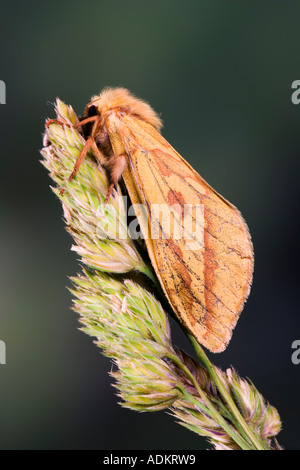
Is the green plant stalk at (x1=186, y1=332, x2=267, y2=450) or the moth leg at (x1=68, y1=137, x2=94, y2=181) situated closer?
the green plant stalk at (x1=186, y1=332, x2=267, y2=450)

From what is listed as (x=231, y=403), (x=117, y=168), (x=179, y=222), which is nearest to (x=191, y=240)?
(x=179, y=222)

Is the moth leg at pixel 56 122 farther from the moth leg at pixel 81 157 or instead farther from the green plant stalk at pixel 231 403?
the green plant stalk at pixel 231 403

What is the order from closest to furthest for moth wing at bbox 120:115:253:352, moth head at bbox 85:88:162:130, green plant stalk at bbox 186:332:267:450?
green plant stalk at bbox 186:332:267:450 → moth wing at bbox 120:115:253:352 → moth head at bbox 85:88:162:130

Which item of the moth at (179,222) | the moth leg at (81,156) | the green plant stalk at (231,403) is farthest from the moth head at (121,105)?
the green plant stalk at (231,403)

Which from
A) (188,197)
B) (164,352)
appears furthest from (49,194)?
(164,352)

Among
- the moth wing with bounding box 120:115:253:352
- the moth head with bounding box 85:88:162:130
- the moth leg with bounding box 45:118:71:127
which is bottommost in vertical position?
the moth wing with bounding box 120:115:253:352

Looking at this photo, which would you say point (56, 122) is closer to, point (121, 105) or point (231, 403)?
point (121, 105)

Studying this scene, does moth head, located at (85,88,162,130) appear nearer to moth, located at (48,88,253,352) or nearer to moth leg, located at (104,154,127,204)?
moth, located at (48,88,253,352)

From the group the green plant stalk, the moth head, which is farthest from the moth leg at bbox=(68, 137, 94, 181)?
the green plant stalk
